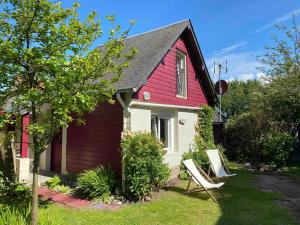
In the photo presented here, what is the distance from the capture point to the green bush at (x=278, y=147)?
1427cm

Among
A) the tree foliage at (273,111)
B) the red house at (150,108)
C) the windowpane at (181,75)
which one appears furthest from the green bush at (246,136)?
the windowpane at (181,75)

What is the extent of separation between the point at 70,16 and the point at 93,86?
1.35m

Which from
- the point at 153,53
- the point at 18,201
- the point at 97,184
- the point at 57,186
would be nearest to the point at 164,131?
the point at 153,53

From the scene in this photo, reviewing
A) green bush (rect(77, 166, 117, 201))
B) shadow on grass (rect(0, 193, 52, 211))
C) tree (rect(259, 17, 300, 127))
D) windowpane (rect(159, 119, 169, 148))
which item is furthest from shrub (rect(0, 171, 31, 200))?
tree (rect(259, 17, 300, 127))

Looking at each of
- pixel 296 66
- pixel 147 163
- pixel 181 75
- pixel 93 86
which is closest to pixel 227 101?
pixel 296 66

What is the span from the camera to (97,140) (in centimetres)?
970

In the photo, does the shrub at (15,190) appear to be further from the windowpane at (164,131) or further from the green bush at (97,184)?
the windowpane at (164,131)

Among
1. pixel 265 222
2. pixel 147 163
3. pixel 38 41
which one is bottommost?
pixel 265 222

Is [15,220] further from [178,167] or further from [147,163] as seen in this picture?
[178,167]

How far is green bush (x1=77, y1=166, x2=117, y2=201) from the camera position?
8.18 meters

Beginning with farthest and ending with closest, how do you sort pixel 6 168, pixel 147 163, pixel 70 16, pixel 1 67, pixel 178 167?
pixel 178 167, pixel 6 168, pixel 147 163, pixel 70 16, pixel 1 67

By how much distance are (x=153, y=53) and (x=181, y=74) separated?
115 inches

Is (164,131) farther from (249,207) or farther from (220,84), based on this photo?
(220,84)

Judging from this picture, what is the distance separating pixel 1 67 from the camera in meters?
4.68
